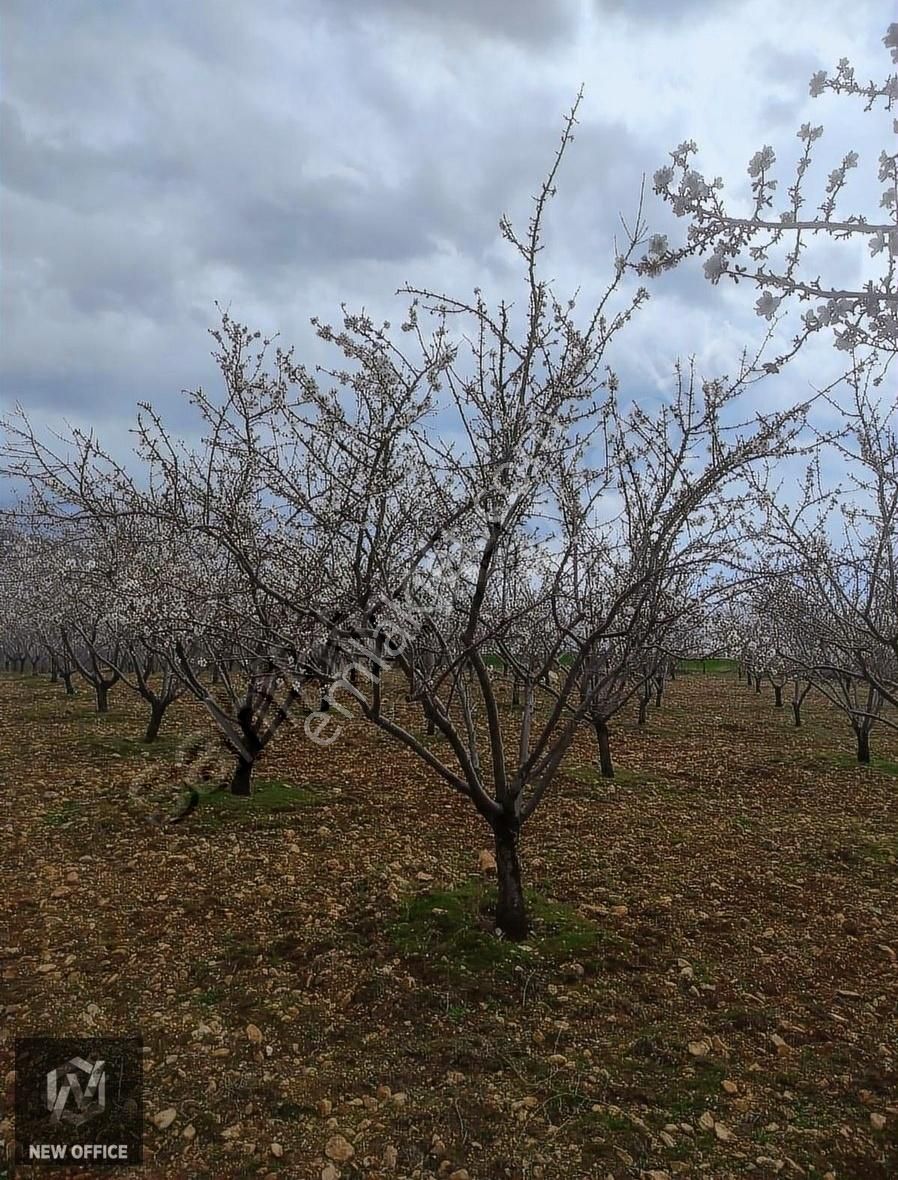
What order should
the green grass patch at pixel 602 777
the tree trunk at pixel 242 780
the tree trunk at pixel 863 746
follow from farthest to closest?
1. the tree trunk at pixel 863 746
2. the green grass patch at pixel 602 777
3. the tree trunk at pixel 242 780

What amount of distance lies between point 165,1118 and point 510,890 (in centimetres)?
228

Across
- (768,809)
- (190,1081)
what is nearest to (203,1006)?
(190,1081)

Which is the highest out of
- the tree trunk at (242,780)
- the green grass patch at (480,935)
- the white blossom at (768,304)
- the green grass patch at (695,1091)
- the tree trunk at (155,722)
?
the white blossom at (768,304)

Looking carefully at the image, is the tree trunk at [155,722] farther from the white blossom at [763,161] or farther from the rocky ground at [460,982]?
the white blossom at [763,161]

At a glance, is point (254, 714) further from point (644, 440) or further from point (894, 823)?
point (894, 823)

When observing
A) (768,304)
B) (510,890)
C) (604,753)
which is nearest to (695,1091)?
(510,890)

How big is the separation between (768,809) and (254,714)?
6.13 m

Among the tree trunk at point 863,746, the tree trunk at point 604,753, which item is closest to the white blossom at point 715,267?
A: the tree trunk at point 604,753

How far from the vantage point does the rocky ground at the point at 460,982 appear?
10.0 ft

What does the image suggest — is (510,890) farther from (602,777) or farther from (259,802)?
(602,777)

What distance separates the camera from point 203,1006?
13.1 feet

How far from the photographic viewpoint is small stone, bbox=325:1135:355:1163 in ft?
9.60

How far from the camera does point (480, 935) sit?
4.64m

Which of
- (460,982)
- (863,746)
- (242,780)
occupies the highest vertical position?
(242,780)
